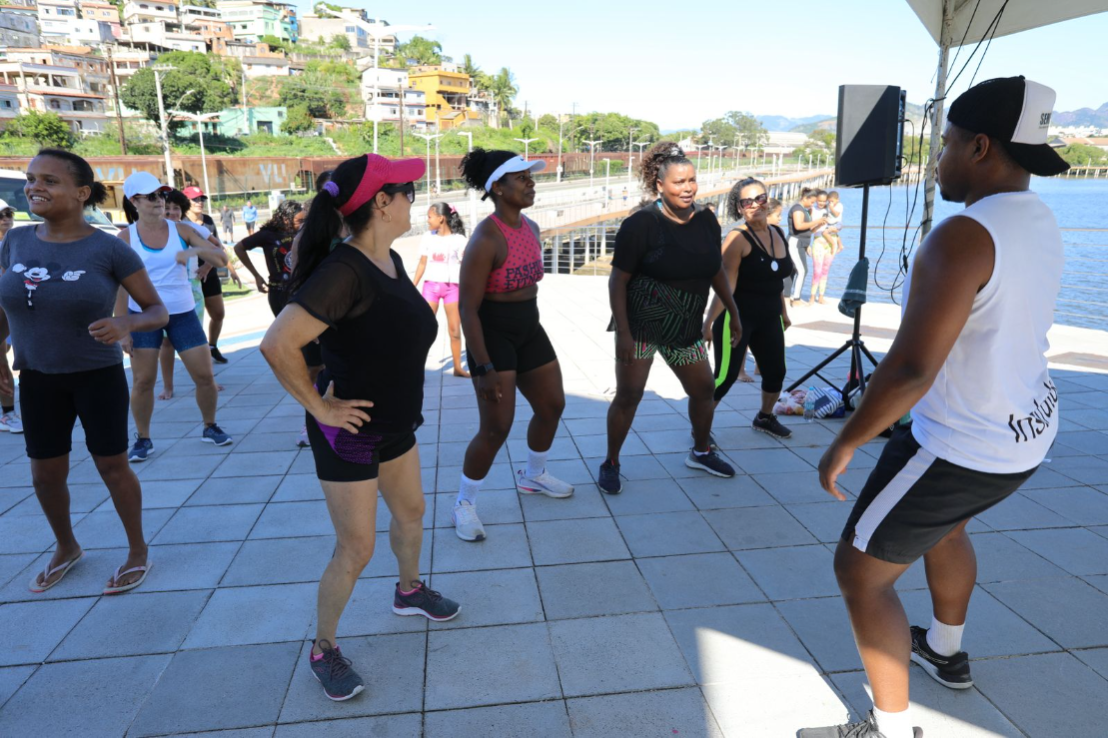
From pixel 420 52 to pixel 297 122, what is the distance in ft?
246

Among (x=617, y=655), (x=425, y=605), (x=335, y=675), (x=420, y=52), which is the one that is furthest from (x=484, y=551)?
(x=420, y=52)

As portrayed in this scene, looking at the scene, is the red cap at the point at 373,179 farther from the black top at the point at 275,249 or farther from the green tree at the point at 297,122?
the green tree at the point at 297,122

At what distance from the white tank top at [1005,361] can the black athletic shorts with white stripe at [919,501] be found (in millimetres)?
37

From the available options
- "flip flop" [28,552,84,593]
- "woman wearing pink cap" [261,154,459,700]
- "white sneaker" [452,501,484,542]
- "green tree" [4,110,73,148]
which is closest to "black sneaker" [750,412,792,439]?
"white sneaker" [452,501,484,542]

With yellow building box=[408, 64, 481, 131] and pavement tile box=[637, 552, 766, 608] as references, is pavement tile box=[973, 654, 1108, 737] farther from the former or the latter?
yellow building box=[408, 64, 481, 131]

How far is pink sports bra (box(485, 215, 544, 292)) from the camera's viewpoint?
3.51 metres

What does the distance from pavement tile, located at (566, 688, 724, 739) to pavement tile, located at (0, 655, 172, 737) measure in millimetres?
1530

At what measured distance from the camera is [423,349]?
237 cm

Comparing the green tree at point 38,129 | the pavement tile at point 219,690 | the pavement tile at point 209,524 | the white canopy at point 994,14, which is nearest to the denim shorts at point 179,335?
the pavement tile at point 209,524

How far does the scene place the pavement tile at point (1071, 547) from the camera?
3205 millimetres

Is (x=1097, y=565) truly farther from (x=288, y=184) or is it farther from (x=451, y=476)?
(x=288, y=184)

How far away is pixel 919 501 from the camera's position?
6.21ft

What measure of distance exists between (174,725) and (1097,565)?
3.92 meters

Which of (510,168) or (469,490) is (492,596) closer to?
(469,490)
